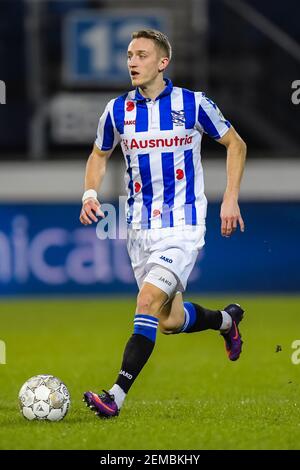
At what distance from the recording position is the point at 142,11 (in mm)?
15766

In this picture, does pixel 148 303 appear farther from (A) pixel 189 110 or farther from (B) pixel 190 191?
(A) pixel 189 110

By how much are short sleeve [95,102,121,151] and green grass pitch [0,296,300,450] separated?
1.46 metres

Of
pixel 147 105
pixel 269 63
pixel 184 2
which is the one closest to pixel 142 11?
pixel 184 2

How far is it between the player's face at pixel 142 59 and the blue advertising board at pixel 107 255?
7.84 m

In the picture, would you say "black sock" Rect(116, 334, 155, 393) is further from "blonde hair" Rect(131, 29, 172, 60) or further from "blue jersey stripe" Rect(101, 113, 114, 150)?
"blonde hair" Rect(131, 29, 172, 60)

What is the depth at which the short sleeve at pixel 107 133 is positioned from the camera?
261 inches

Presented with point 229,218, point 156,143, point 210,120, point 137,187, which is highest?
point 210,120

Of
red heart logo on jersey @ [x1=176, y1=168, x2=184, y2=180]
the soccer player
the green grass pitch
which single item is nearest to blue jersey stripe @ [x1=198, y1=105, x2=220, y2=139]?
the soccer player

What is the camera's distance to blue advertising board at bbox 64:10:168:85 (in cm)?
1559

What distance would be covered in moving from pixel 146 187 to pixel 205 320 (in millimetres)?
1119

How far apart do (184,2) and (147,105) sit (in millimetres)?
9589

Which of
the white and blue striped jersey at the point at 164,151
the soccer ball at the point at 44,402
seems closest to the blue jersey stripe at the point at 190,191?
the white and blue striped jersey at the point at 164,151

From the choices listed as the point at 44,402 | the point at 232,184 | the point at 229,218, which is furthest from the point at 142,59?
the point at 44,402

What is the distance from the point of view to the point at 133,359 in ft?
20.0
